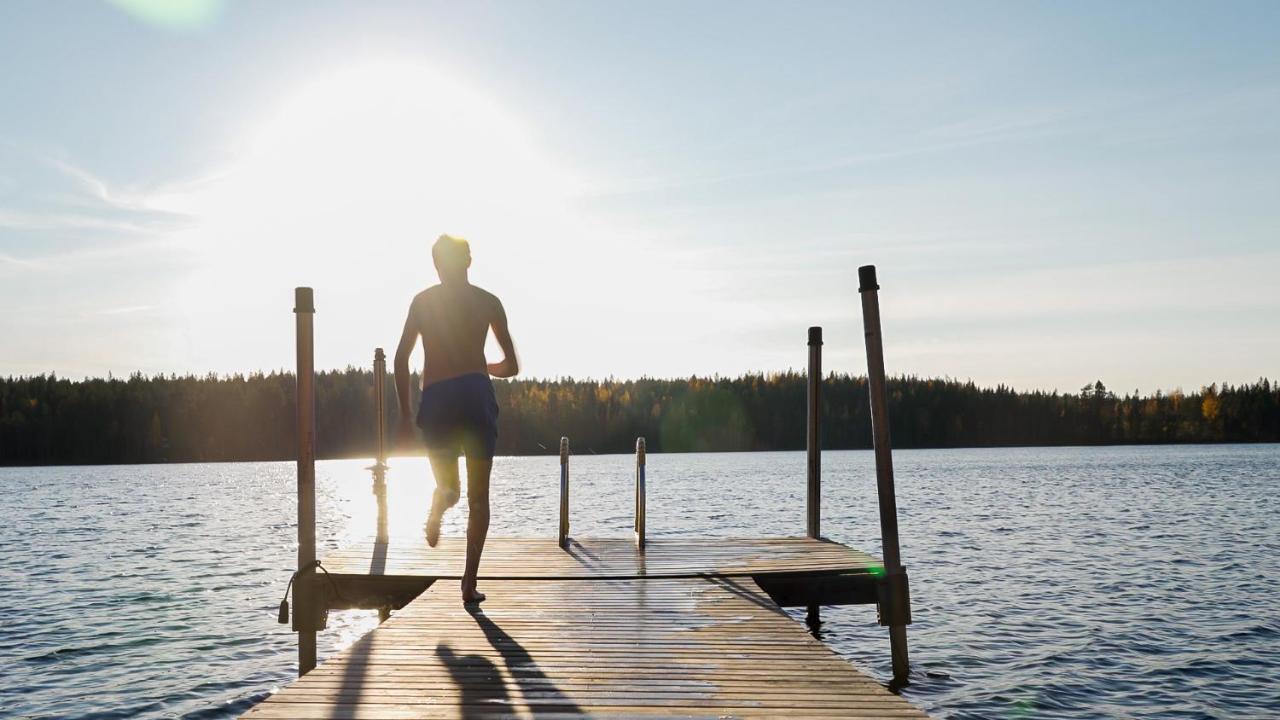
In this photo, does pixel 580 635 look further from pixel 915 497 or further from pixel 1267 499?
pixel 1267 499

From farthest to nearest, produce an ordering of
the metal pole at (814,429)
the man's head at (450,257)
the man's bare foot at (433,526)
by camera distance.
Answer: the metal pole at (814,429), the man's bare foot at (433,526), the man's head at (450,257)

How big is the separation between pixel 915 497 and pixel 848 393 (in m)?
105

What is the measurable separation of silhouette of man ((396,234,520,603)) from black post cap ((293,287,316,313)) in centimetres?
166


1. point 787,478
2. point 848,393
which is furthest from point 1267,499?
point 848,393

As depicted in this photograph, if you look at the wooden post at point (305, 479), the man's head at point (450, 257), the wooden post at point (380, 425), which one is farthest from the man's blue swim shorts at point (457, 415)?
the wooden post at point (380, 425)

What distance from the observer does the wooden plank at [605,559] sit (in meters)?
10.2

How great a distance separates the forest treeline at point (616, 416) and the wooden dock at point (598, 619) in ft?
406

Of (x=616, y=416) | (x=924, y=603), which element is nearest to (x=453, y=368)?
(x=924, y=603)

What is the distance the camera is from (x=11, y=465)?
129 m

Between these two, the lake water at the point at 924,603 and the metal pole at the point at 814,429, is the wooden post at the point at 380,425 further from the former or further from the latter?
the metal pole at the point at 814,429

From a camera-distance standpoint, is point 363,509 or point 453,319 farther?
point 363,509

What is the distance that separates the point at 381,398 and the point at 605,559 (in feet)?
16.1

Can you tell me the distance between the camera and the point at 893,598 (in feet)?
29.9

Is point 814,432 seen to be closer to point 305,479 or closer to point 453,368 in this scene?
point 305,479
